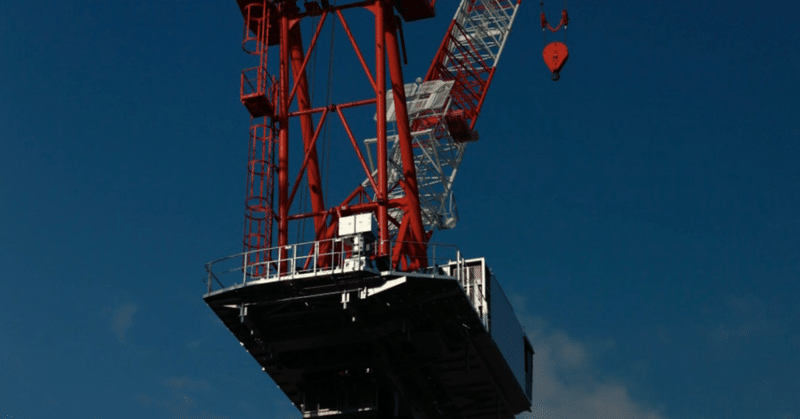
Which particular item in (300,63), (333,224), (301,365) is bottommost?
(301,365)

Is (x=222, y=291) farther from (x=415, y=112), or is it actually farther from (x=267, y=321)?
(x=415, y=112)

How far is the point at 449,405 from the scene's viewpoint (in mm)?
109250

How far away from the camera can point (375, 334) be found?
323ft

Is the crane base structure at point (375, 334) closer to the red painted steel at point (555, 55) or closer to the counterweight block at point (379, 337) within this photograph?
the counterweight block at point (379, 337)

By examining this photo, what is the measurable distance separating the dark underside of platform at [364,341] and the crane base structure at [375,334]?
0.20 feet

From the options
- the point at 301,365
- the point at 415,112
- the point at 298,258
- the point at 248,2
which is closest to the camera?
the point at 298,258

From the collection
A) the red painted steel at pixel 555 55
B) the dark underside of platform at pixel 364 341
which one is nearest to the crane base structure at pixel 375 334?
the dark underside of platform at pixel 364 341

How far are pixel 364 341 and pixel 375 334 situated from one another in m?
1.22

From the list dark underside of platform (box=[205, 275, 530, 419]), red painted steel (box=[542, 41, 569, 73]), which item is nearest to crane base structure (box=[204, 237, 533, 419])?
dark underside of platform (box=[205, 275, 530, 419])

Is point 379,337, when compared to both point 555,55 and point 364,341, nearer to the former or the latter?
point 364,341

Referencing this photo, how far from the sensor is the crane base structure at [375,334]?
94500 millimetres

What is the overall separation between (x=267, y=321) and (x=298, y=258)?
7006mm

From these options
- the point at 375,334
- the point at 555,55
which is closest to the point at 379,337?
the point at 375,334

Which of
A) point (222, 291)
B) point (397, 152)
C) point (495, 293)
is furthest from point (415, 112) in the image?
point (222, 291)
